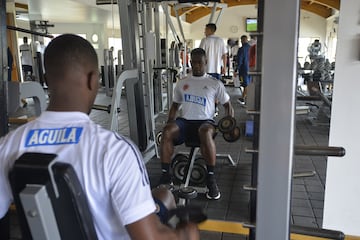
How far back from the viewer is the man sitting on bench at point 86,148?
730 millimetres

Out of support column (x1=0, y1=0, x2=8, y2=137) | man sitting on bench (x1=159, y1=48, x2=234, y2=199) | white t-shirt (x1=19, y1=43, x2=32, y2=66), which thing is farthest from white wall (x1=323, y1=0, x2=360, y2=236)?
white t-shirt (x1=19, y1=43, x2=32, y2=66)

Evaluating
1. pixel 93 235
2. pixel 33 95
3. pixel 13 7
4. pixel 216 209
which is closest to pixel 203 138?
pixel 216 209

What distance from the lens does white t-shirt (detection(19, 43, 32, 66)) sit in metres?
6.62

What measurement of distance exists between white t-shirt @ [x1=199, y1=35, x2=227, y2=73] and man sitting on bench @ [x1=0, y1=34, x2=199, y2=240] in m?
4.31

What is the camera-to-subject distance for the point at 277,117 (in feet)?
3.66

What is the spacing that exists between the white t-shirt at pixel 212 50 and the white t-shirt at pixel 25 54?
382 centimetres

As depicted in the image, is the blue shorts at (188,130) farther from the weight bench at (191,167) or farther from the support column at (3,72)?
Result: the support column at (3,72)

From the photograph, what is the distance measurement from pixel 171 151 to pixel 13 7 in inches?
189

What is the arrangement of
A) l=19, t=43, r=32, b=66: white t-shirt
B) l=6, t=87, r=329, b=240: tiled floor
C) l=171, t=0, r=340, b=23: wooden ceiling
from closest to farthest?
1. l=6, t=87, r=329, b=240: tiled floor
2. l=19, t=43, r=32, b=66: white t-shirt
3. l=171, t=0, r=340, b=23: wooden ceiling

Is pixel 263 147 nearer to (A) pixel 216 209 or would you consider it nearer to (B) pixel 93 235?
(B) pixel 93 235

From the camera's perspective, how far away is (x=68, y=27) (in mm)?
8711

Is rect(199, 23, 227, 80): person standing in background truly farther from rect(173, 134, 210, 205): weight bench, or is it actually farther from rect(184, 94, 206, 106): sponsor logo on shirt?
rect(173, 134, 210, 205): weight bench

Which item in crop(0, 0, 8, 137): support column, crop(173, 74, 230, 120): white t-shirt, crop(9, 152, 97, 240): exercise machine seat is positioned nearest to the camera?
crop(9, 152, 97, 240): exercise machine seat

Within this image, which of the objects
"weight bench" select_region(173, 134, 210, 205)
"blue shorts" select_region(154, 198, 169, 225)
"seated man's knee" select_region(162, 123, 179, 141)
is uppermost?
"blue shorts" select_region(154, 198, 169, 225)
